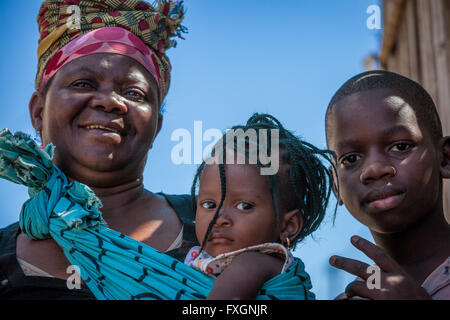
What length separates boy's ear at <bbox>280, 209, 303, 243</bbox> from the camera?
1930mm

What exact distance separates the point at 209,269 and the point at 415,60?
3921mm

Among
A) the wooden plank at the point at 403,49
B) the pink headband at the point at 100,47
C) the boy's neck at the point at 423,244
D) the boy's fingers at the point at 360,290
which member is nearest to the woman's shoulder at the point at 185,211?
the pink headband at the point at 100,47

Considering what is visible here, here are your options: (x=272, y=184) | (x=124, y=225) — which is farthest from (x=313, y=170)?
(x=124, y=225)

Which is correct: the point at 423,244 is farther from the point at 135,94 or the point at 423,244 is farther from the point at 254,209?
the point at 135,94

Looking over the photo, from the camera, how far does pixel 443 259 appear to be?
199 cm

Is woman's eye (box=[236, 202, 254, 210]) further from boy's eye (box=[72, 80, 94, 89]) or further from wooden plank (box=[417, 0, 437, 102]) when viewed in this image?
wooden plank (box=[417, 0, 437, 102])

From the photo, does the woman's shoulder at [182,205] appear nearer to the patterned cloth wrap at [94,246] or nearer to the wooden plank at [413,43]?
the patterned cloth wrap at [94,246]

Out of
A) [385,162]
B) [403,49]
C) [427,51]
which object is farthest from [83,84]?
[403,49]

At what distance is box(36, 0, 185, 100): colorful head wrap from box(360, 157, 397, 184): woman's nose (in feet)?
3.62

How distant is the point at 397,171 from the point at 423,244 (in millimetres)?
337

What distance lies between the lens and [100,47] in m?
2.31

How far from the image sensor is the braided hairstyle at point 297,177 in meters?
1.94

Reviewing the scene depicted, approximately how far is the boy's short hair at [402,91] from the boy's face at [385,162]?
0.13 ft

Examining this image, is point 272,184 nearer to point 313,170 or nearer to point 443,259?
point 313,170
